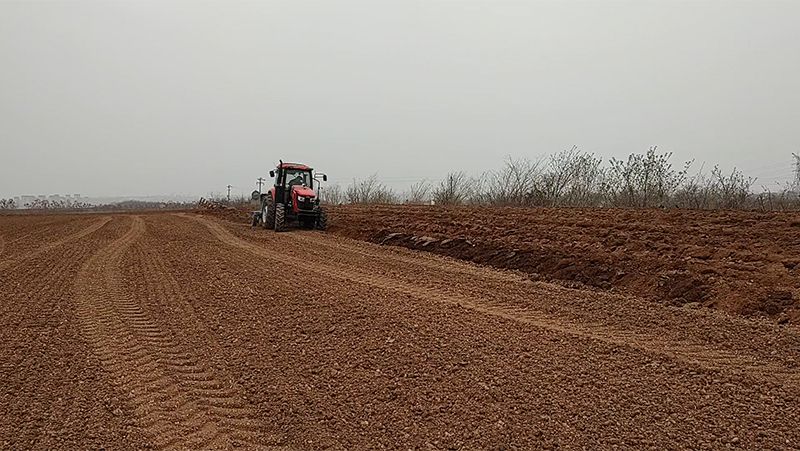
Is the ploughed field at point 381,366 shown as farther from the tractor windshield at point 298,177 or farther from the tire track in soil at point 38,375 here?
the tractor windshield at point 298,177

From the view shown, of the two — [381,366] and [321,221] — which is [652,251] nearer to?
[381,366]

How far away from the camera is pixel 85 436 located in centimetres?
371

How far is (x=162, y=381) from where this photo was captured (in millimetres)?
4719

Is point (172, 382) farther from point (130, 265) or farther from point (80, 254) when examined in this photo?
point (80, 254)

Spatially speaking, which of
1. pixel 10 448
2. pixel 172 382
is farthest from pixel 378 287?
pixel 10 448

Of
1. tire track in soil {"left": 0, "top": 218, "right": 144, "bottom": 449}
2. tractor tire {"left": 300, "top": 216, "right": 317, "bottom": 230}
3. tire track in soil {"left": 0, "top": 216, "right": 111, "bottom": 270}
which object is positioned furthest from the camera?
tractor tire {"left": 300, "top": 216, "right": 317, "bottom": 230}

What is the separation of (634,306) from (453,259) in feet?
17.0

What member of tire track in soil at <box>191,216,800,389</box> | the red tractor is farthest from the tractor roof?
tire track in soil at <box>191,216,800,389</box>

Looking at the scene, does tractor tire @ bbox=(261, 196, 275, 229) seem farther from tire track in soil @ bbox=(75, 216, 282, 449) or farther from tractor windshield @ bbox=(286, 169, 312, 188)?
tire track in soil @ bbox=(75, 216, 282, 449)

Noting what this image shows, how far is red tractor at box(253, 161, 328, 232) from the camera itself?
19.5 meters

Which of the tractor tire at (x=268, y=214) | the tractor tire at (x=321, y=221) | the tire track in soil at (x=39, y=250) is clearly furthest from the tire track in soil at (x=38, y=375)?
the tractor tire at (x=268, y=214)

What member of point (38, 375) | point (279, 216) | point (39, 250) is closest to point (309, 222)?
point (279, 216)

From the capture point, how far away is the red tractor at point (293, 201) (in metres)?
19.5

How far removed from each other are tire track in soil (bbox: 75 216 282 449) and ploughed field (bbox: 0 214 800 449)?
0.02 meters
